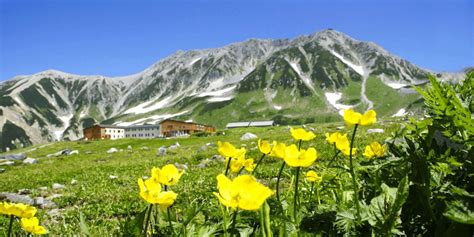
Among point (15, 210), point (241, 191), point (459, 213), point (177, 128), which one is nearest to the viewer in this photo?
point (241, 191)

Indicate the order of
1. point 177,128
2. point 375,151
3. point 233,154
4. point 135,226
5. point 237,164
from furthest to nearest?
point 177,128
point 375,151
point 237,164
point 233,154
point 135,226

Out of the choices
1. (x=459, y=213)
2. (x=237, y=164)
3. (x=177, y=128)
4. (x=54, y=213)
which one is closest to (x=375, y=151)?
(x=237, y=164)

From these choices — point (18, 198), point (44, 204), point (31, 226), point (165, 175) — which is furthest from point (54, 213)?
point (165, 175)

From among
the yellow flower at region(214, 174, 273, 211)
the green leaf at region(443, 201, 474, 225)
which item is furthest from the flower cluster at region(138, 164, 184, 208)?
the green leaf at region(443, 201, 474, 225)

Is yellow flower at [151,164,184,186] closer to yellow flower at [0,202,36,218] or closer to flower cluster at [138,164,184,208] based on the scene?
flower cluster at [138,164,184,208]

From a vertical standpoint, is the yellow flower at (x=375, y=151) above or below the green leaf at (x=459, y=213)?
above

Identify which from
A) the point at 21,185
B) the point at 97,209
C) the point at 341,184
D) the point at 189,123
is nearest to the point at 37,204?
the point at 97,209

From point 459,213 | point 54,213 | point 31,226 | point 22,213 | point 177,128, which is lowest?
point 54,213

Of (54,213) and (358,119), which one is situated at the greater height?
(358,119)

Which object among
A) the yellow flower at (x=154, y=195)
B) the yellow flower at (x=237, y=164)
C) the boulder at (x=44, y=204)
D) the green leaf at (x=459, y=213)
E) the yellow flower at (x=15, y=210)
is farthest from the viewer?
the boulder at (x=44, y=204)

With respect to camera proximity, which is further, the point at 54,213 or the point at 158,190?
the point at 54,213

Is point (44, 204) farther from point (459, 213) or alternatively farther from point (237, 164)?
point (459, 213)

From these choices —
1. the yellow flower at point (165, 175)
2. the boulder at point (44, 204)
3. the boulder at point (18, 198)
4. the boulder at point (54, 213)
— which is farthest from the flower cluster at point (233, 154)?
the boulder at point (18, 198)

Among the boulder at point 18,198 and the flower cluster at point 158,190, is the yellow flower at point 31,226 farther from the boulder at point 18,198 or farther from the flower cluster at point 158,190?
the boulder at point 18,198
